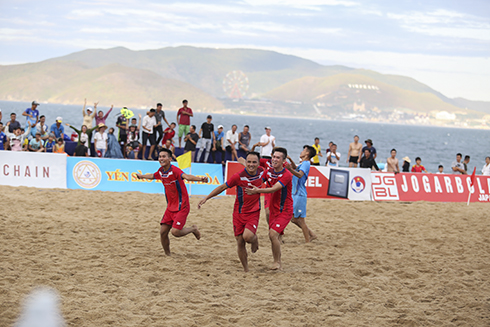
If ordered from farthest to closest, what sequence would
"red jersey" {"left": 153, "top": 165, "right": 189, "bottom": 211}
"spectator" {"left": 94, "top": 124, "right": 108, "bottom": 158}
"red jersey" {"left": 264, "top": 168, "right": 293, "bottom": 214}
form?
"spectator" {"left": 94, "top": 124, "right": 108, "bottom": 158} < "red jersey" {"left": 153, "top": 165, "right": 189, "bottom": 211} < "red jersey" {"left": 264, "top": 168, "right": 293, "bottom": 214}

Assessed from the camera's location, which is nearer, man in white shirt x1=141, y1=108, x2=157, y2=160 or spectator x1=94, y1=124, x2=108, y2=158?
spectator x1=94, y1=124, x2=108, y2=158

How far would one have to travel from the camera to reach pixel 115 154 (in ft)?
51.6

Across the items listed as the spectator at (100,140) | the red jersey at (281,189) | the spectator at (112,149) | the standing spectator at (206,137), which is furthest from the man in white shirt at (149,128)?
the red jersey at (281,189)

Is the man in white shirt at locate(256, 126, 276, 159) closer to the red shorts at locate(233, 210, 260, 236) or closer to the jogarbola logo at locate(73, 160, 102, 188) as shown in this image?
the jogarbola logo at locate(73, 160, 102, 188)

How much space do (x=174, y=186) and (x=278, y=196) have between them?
1.78 metres

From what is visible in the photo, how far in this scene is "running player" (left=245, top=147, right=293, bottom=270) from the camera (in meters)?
6.96

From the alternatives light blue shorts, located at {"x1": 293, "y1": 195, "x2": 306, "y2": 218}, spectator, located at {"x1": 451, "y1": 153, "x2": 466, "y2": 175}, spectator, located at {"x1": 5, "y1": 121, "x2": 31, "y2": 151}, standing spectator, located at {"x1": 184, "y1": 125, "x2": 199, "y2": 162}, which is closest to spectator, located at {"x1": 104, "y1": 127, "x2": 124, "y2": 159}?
standing spectator, located at {"x1": 184, "y1": 125, "x2": 199, "y2": 162}

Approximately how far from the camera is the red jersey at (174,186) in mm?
7723

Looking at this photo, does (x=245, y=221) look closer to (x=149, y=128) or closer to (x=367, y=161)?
(x=149, y=128)

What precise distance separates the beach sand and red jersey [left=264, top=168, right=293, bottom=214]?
1.04m

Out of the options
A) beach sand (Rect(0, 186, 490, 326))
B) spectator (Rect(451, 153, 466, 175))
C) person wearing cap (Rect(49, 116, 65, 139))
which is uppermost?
person wearing cap (Rect(49, 116, 65, 139))

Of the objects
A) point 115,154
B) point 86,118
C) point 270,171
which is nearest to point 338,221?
point 270,171

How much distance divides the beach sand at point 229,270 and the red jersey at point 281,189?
3.40 ft

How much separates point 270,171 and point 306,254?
2.32 metres
